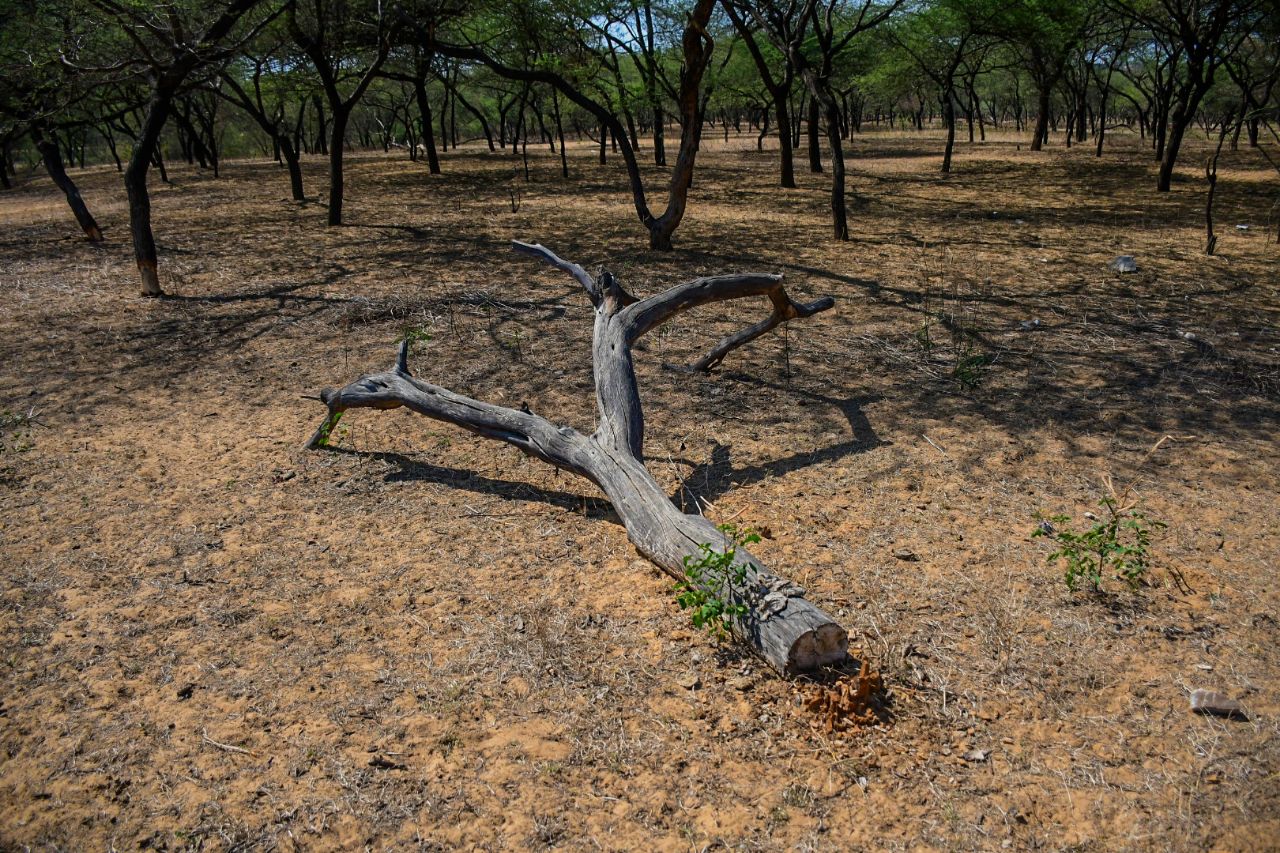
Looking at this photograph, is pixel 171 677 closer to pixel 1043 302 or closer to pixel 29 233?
pixel 1043 302

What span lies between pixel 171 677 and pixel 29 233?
39.0 feet

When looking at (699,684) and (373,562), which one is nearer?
(699,684)

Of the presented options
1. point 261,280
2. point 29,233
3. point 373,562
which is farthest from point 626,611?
point 29,233

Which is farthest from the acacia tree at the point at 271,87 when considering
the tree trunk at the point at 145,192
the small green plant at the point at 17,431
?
the small green plant at the point at 17,431

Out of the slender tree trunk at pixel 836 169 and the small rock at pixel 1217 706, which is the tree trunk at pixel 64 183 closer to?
the slender tree trunk at pixel 836 169

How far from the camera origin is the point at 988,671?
2.85m

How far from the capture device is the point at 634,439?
13.4 ft

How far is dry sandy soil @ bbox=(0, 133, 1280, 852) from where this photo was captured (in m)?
2.38

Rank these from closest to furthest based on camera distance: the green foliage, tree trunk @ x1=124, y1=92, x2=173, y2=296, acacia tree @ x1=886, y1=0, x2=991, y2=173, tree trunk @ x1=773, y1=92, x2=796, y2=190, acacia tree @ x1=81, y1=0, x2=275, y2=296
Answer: the green foliage < acacia tree @ x1=81, y1=0, x2=275, y2=296 < tree trunk @ x1=124, y1=92, x2=173, y2=296 < tree trunk @ x1=773, y1=92, x2=796, y2=190 < acacia tree @ x1=886, y1=0, x2=991, y2=173

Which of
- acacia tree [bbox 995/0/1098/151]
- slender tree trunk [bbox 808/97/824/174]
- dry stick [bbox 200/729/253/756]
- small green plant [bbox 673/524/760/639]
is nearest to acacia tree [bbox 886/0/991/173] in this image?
acacia tree [bbox 995/0/1098/151]

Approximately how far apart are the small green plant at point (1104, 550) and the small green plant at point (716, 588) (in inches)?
51.3

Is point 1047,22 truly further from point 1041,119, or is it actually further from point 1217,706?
point 1217,706

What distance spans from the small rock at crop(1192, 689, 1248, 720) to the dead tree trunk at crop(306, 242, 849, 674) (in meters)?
1.09

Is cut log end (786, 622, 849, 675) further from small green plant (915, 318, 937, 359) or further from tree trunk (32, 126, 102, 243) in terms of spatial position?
tree trunk (32, 126, 102, 243)
